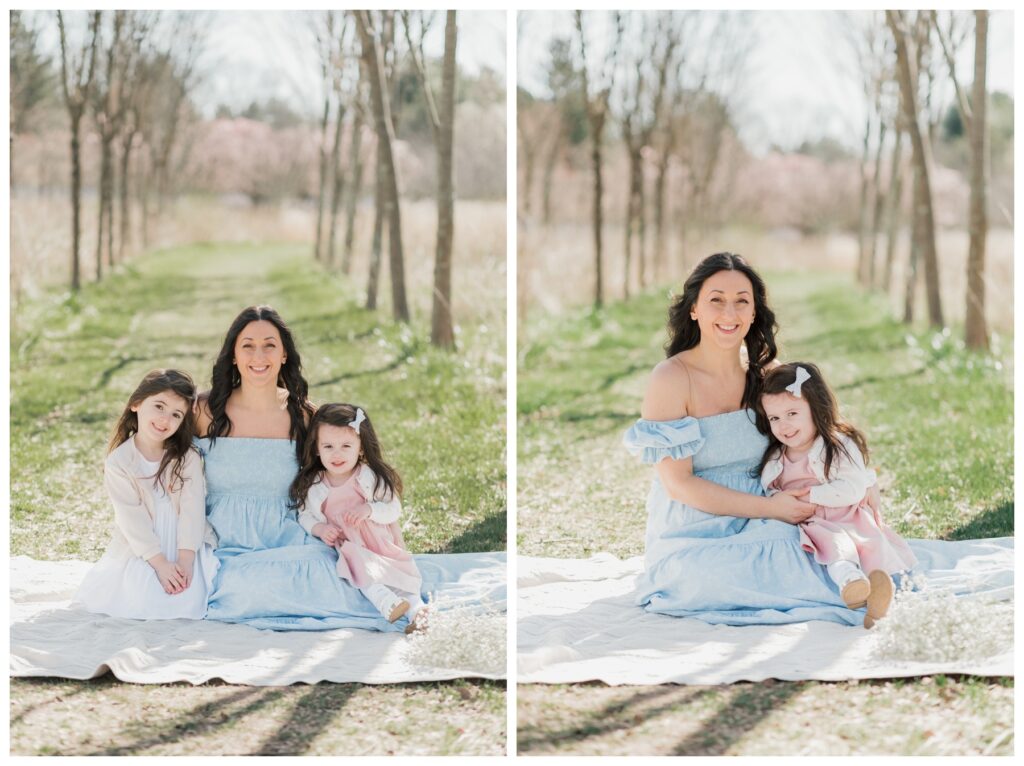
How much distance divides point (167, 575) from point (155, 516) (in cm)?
21

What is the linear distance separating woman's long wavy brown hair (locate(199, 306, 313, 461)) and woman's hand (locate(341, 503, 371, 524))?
284mm

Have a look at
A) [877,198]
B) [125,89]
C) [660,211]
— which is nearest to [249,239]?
[125,89]

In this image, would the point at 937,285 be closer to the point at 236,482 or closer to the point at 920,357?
the point at 920,357

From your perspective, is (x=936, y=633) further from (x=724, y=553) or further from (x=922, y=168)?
(x=922, y=168)

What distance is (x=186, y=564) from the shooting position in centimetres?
384

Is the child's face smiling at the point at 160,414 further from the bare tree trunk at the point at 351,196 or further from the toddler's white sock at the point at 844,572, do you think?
the bare tree trunk at the point at 351,196

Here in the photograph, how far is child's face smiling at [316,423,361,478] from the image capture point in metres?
3.94

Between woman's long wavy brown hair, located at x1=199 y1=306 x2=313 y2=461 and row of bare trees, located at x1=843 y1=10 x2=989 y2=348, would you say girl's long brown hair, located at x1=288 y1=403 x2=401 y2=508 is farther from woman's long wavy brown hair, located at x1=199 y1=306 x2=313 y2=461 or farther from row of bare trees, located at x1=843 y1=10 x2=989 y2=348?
row of bare trees, located at x1=843 y1=10 x2=989 y2=348

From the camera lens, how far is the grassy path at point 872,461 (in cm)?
302

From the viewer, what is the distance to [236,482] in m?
4.04

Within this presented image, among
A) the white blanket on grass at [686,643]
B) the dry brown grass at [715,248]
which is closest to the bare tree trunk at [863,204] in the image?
the dry brown grass at [715,248]

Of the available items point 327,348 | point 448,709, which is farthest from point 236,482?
point 327,348

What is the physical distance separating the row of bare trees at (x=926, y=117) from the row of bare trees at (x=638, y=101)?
217 cm

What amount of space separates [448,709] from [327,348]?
4.80 meters
